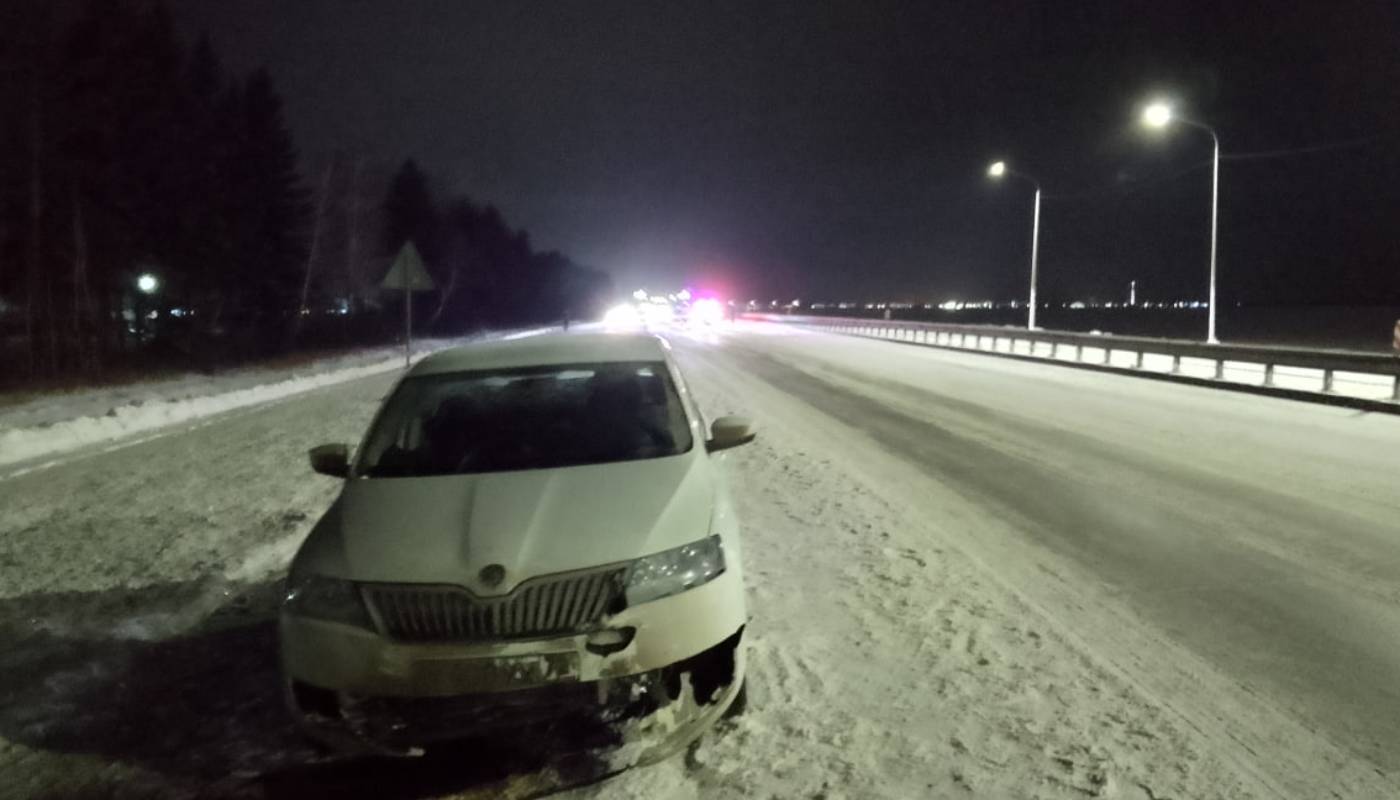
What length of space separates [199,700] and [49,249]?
3500 cm

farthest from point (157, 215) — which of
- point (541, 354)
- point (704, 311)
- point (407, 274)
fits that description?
point (704, 311)

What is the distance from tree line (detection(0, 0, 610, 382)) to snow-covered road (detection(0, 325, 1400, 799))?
21.8 m

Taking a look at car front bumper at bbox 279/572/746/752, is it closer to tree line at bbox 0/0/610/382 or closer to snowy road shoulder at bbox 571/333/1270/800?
snowy road shoulder at bbox 571/333/1270/800

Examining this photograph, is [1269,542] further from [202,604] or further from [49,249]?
[49,249]

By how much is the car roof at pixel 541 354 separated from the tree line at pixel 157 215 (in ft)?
79.1

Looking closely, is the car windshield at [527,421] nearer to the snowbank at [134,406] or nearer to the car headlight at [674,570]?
the car headlight at [674,570]

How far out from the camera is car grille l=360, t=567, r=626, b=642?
13.4 feet

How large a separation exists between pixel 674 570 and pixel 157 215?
155 feet

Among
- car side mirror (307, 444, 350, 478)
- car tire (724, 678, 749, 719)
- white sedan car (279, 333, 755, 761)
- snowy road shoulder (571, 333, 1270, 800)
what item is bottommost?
snowy road shoulder (571, 333, 1270, 800)

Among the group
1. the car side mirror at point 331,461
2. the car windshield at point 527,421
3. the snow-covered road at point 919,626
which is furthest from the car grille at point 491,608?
the car side mirror at point 331,461

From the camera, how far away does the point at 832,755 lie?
444cm

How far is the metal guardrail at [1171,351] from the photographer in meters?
20.9

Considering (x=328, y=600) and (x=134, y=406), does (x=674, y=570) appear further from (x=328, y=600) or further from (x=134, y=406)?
(x=134, y=406)

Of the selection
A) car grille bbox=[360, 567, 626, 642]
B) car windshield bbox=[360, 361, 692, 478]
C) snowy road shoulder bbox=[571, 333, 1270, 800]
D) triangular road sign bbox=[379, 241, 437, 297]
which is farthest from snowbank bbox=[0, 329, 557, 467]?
car grille bbox=[360, 567, 626, 642]
